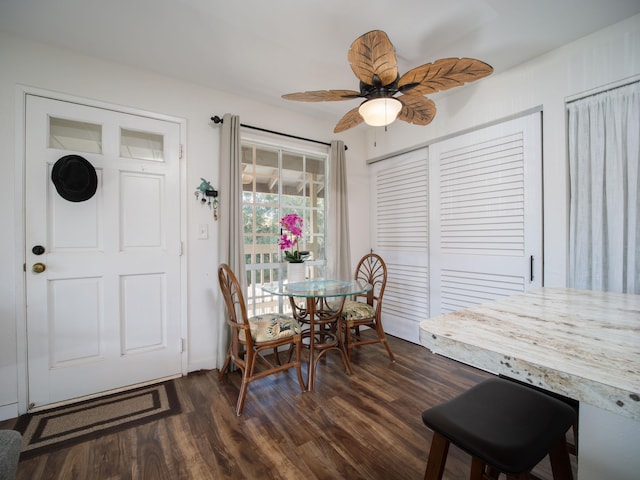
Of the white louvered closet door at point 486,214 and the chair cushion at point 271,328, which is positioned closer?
the chair cushion at point 271,328

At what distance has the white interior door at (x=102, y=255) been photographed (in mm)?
1924

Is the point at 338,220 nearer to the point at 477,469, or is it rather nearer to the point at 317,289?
the point at 317,289

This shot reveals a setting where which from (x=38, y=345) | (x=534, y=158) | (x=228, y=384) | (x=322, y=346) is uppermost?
(x=534, y=158)

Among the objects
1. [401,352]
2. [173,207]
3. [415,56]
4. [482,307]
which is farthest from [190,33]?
[401,352]

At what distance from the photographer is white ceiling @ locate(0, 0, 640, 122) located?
64.4 inches

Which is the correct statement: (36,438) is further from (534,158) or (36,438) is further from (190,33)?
(534,158)

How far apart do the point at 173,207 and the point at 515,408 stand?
8.37ft

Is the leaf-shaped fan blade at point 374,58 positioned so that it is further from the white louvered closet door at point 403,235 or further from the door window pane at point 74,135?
the door window pane at point 74,135

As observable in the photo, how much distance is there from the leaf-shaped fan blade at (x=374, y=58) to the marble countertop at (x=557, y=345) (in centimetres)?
131

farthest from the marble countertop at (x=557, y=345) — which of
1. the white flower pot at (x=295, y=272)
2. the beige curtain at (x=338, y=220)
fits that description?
the beige curtain at (x=338, y=220)

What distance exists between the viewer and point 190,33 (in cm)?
187

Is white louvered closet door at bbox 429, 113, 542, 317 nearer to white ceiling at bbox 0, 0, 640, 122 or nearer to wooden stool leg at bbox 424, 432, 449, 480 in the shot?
white ceiling at bbox 0, 0, 640, 122

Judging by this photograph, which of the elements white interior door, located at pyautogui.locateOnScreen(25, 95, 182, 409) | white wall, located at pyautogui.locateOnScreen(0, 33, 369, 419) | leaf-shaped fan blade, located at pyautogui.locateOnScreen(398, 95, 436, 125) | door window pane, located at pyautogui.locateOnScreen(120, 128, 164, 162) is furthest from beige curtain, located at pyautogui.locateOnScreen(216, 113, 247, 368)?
leaf-shaped fan blade, located at pyautogui.locateOnScreen(398, 95, 436, 125)

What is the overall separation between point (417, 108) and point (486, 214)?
120cm
